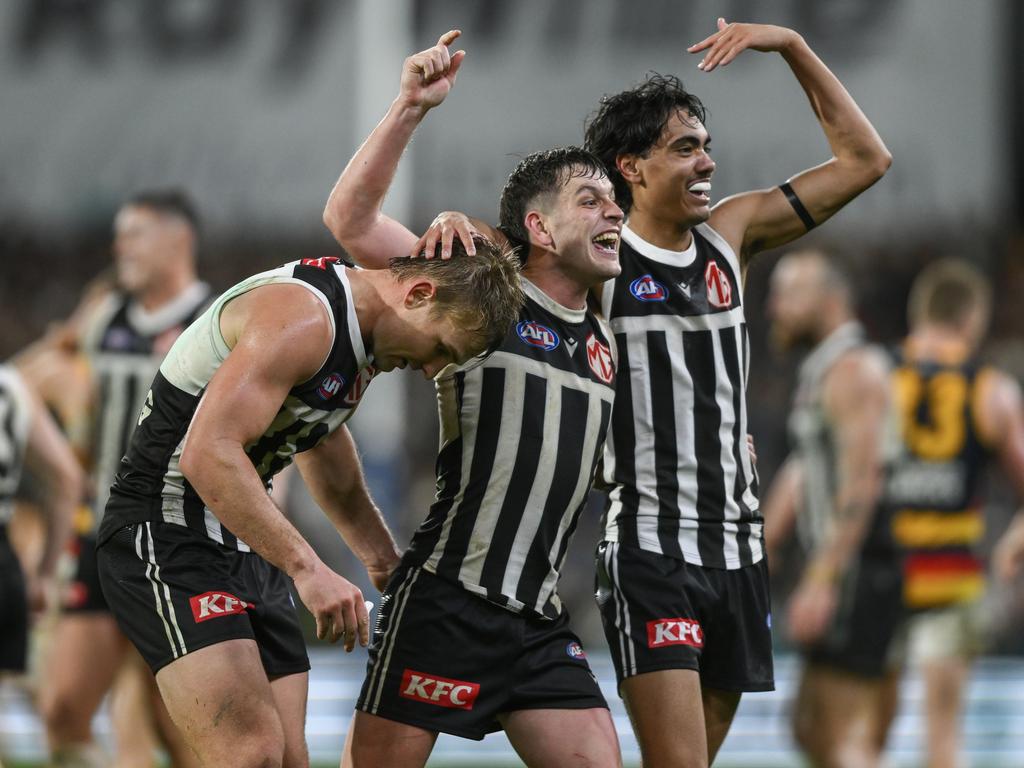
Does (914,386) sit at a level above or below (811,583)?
above

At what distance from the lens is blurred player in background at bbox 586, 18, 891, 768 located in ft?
14.7

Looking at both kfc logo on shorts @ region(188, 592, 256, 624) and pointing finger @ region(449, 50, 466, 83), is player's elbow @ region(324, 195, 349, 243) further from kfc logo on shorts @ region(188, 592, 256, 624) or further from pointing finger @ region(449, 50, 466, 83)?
kfc logo on shorts @ region(188, 592, 256, 624)

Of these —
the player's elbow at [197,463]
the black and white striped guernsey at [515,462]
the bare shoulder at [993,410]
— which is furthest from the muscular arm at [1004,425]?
the player's elbow at [197,463]

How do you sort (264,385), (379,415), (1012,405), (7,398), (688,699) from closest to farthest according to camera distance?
(264,385) → (688,699) → (7,398) → (1012,405) → (379,415)

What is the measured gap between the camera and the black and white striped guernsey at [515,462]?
4.26 meters

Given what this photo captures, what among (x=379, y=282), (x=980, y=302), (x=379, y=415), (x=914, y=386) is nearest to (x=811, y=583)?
(x=914, y=386)

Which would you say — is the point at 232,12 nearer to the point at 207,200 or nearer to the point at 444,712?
the point at 207,200

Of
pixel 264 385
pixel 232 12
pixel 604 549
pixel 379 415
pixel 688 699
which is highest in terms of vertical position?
pixel 232 12

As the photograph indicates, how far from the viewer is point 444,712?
13.8ft

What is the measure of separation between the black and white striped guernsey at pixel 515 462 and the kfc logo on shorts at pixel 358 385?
0.77 ft

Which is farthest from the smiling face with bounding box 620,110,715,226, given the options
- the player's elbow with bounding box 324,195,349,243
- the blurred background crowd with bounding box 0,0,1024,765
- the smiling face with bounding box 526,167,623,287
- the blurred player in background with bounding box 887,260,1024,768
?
the blurred background crowd with bounding box 0,0,1024,765

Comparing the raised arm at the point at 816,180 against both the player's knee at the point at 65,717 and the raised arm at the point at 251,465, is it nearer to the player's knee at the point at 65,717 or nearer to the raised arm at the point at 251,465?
the raised arm at the point at 251,465

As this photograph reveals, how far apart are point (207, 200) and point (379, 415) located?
14.1 ft

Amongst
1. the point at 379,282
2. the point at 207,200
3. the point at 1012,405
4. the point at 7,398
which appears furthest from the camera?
the point at 207,200
